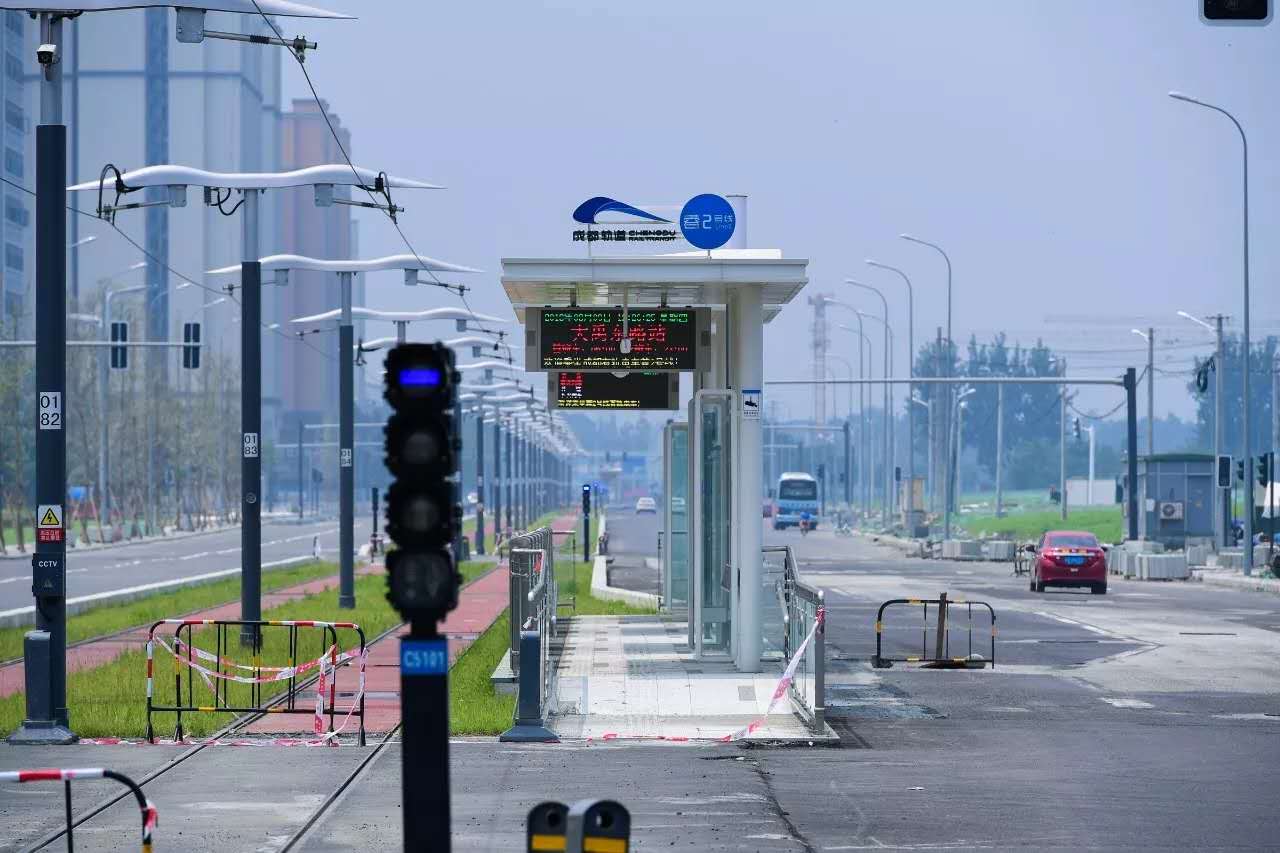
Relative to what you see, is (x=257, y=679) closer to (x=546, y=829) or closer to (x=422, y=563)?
(x=422, y=563)

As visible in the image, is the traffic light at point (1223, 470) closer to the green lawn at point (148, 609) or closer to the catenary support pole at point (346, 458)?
the green lawn at point (148, 609)

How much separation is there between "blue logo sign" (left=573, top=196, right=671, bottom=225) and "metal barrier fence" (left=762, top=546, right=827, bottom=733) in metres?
4.69

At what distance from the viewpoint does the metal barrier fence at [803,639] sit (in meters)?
19.7

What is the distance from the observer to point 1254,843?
42.4ft

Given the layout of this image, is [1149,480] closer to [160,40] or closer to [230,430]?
[230,430]

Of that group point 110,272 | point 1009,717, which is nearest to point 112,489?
point 110,272

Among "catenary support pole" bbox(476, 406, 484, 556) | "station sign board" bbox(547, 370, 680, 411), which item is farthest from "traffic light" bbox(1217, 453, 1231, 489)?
"station sign board" bbox(547, 370, 680, 411)

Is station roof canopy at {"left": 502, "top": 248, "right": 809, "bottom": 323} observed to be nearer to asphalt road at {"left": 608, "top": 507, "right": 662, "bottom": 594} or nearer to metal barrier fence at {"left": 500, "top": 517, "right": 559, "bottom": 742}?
metal barrier fence at {"left": 500, "top": 517, "right": 559, "bottom": 742}

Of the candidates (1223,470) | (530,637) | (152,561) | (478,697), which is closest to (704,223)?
(478,697)

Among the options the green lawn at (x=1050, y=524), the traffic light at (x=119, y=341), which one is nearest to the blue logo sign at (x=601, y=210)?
the traffic light at (x=119, y=341)

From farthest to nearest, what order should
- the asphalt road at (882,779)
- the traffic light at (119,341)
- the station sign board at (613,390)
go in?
the traffic light at (119,341), the station sign board at (613,390), the asphalt road at (882,779)

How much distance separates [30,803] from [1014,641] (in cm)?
2005

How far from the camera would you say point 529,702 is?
18906 millimetres

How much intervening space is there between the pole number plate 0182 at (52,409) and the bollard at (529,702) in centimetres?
462
